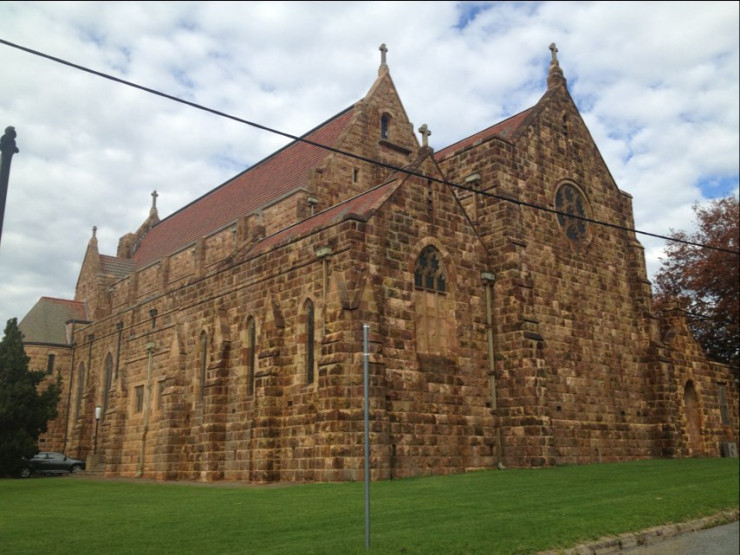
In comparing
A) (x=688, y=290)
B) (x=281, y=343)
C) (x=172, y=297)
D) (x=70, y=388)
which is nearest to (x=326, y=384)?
(x=281, y=343)

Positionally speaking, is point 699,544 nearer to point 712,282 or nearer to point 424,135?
point 424,135

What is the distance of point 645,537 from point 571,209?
19.1m

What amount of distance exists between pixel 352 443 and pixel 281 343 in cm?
487

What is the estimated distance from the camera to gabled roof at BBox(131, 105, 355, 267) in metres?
33.0

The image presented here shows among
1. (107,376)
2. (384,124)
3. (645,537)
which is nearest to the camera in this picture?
(645,537)

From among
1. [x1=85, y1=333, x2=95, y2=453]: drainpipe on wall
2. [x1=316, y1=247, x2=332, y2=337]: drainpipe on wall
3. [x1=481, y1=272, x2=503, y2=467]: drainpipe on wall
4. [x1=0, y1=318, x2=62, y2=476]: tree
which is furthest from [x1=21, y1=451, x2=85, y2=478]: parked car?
[x1=481, y1=272, x2=503, y2=467]: drainpipe on wall

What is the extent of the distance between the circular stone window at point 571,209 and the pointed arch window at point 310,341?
1139 cm

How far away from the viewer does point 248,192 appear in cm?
3772

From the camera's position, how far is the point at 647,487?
51.9ft

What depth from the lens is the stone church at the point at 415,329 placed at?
20.3m

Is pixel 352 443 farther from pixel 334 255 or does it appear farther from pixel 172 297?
pixel 172 297

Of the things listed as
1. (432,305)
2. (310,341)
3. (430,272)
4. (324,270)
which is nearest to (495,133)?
(430,272)

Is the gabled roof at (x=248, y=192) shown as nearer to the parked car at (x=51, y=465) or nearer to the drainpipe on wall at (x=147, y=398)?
the drainpipe on wall at (x=147, y=398)

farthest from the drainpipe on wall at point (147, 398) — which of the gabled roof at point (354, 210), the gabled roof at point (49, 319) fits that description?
the gabled roof at point (49, 319)
